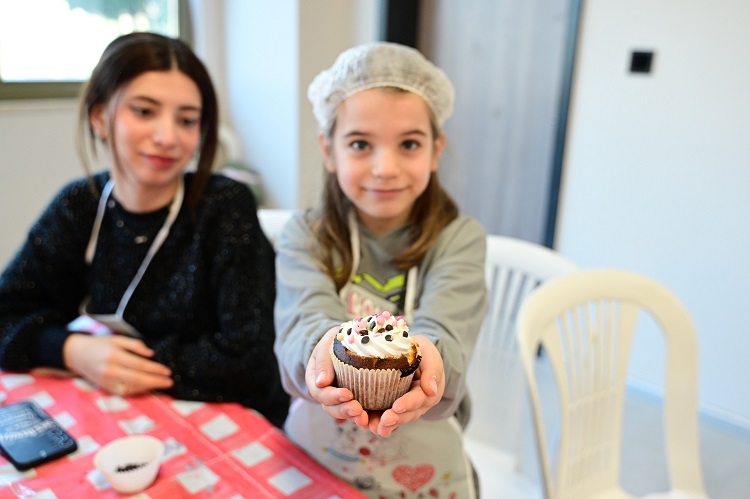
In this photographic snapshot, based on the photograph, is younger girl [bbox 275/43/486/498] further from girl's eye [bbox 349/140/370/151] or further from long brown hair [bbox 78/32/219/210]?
long brown hair [bbox 78/32/219/210]

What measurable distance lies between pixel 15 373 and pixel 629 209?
2354mm

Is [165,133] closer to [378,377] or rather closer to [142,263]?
[142,263]

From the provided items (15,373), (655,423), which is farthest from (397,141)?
(655,423)

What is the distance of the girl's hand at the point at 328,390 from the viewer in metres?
0.71

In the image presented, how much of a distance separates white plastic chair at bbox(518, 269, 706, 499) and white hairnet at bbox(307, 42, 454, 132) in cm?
51

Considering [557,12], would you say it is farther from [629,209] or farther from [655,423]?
[655,423]

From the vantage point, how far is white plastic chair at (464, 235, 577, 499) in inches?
60.7

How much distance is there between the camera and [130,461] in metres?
0.92

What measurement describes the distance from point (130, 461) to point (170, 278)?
0.47m

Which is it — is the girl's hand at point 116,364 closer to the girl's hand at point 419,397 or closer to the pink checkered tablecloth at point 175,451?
the pink checkered tablecloth at point 175,451

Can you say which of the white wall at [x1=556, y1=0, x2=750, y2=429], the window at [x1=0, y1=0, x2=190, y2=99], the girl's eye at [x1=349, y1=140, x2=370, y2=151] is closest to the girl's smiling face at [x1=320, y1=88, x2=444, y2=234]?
the girl's eye at [x1=349, y1=140, x2=370, y2=151]

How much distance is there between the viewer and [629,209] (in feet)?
8.66

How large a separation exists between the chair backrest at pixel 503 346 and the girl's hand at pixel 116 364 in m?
0.84

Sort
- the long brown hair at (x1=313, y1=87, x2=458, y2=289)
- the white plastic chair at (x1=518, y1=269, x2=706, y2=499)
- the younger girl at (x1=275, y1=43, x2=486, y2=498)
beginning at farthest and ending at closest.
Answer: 1. the white plastic chair at (x1=518, y1=269, x2=706, y2=499)
2. the long brown hair at (x1=313, y1=87, x2=458, y2=289)
3. the younger girl at (x1=275, y1=43, x2=486, y2=498)
